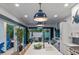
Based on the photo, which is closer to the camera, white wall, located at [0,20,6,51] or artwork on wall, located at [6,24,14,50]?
white wall, located at [0,20,6,51]

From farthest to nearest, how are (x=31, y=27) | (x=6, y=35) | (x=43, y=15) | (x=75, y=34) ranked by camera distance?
(x=6, y=35)
(x=75, y=34)
(x=31, y=27)
(x=43, y=15)

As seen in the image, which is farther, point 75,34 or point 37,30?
point 75,34

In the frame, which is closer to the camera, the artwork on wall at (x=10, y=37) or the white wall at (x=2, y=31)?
the white wall at (x=2, y=31)

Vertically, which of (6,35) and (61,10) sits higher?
(61,10)

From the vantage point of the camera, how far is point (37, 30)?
3359 mm

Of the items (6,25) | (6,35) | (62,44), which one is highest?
(6,25)

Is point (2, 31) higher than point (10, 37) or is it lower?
higher

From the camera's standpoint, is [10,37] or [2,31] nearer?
[2,31]

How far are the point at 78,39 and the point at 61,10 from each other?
183cm

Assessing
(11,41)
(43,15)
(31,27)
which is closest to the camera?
(43,15)

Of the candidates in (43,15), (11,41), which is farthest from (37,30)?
(11,41)
